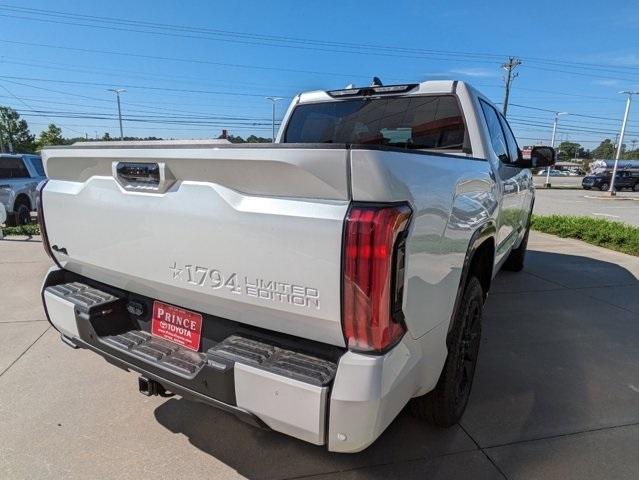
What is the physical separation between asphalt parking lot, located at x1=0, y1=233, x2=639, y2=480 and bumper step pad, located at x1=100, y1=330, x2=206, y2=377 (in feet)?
2.13

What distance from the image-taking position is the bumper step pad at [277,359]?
1633mm

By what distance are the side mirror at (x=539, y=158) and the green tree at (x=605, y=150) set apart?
122 meters

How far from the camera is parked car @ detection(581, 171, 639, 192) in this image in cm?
3475

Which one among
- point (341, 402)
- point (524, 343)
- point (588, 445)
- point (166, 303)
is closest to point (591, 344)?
point (524, 343)

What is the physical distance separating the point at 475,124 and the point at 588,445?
2.18m

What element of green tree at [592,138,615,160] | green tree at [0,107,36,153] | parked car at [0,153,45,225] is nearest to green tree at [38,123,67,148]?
Result: green tree at [0,107,36,153]

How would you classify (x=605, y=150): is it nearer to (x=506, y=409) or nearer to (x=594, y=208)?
(x=594, y=208)

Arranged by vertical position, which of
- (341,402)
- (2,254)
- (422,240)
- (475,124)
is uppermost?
(475,124)

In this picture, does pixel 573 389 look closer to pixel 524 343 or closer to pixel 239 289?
pixel 524 343

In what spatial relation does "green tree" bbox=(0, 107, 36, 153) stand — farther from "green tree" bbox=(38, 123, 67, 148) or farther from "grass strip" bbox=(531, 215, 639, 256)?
"grass strip" bbox=(531, 215, 639, 256)

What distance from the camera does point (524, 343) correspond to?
393 centimetres

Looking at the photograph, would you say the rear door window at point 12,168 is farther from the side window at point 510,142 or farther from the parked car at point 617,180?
the parked car at point 617,180

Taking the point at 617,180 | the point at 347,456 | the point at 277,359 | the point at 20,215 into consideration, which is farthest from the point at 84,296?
the point at 617,180

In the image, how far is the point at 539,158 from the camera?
4453mm
